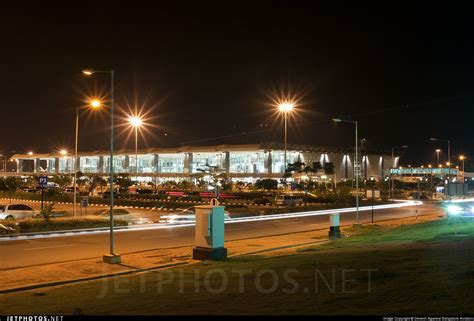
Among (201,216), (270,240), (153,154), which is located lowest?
(270,240)

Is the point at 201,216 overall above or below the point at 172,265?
above

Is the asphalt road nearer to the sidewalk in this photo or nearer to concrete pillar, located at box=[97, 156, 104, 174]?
the sidewalk

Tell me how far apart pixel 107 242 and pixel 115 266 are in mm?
7896

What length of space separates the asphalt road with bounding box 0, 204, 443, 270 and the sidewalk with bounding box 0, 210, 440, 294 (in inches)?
61.2

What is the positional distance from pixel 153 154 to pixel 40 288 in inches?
4622

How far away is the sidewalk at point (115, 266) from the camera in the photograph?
47.4 ft

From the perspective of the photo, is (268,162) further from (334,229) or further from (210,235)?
(210,235)

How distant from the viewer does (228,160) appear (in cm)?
11644

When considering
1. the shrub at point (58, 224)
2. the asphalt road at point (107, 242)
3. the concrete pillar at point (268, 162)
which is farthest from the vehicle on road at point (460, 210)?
the concrete pillar at point (268, 162)

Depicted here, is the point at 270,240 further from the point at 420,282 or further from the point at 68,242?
the point at 420,282

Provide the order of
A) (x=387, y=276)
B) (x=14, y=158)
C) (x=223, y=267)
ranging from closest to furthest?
(x=387, y=276), (x=223, y=267), (x=14, y=158)

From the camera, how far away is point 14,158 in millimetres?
163250

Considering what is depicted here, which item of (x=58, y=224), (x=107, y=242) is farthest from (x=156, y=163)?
(x=107, y=242)

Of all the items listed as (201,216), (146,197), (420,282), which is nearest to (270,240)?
(201,216)
